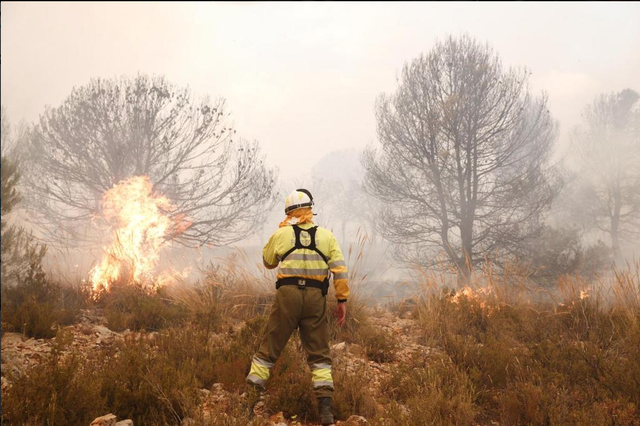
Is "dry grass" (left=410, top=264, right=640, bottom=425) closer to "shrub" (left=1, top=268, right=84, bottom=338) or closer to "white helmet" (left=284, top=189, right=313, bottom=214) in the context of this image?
"white helmet" (left=284, top=189, right=313, bottom=214)

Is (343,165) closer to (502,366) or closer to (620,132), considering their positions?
(620,132)

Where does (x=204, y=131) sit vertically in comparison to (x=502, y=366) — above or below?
above

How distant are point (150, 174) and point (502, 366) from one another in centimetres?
1130

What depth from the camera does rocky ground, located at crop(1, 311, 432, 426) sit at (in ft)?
10.1

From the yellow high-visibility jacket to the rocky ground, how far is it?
940mm

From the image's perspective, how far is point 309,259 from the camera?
351 centimetres

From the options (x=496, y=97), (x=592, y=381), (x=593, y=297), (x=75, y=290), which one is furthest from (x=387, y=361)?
(x=496, y=97)

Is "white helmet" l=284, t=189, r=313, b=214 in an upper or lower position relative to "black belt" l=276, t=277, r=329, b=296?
upper

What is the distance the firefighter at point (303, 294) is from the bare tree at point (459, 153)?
850 centimetres

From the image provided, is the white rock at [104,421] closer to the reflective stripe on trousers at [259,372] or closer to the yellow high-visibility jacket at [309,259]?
the reflective stripe on trousers at [259,372]

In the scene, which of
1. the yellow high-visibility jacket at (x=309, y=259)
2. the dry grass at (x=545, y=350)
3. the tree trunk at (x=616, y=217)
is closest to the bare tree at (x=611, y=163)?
the tree trunk at (x=616, y=217)

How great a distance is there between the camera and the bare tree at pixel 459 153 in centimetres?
1146

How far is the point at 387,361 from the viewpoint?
4.77m

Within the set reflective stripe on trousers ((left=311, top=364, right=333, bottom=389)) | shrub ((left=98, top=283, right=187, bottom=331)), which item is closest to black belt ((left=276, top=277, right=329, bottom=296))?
reflective stripe on trousers ((left=311, top=364, right=333, bottom=389))
